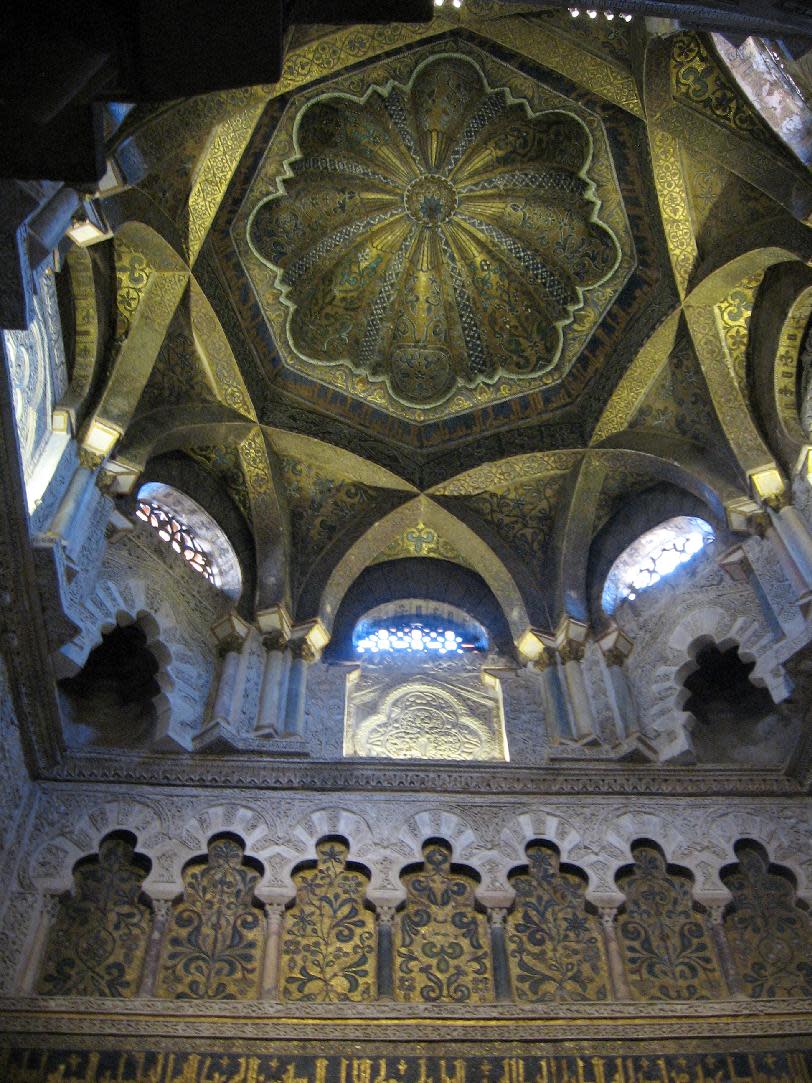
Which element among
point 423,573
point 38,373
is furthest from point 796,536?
point 38,373

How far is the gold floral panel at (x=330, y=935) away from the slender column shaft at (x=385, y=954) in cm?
4

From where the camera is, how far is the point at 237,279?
36.2 ft

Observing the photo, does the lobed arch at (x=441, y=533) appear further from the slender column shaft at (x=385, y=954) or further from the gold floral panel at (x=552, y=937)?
the slender column shaft at (x=385, y=954)

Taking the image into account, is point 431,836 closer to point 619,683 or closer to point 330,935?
point 330,935

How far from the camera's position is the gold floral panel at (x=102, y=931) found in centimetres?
761

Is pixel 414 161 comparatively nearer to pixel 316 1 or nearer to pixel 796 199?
pixel 796 199

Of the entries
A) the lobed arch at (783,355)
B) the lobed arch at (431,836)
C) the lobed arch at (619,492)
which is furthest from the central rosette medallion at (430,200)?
the lobed arch at (431,836)

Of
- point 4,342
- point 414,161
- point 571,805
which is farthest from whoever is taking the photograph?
point 414,161

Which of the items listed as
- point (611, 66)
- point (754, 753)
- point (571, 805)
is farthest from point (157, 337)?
point (754, 753)

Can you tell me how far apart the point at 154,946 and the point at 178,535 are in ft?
13.3

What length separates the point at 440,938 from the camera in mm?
8109

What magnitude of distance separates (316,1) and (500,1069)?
6513 millimetres

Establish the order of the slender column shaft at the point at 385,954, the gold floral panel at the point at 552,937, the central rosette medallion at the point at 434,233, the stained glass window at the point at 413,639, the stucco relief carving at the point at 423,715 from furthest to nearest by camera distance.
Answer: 1. the central rosette medallion at the point at 434,233
2. the stained glass window at the point at 413,639
3. the stucco relief carving at the point at 423,715
4. the gold floral panel at the point at 552,937
5. the slender column shaft at the point at 385,954

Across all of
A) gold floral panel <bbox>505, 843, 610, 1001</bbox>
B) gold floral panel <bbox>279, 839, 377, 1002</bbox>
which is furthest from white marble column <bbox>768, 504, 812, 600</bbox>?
gold floral panel <bbox>279, 839, 377, 1002</bbox>
